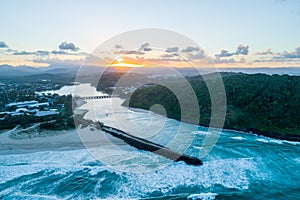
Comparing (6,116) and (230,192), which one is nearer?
(230,192)

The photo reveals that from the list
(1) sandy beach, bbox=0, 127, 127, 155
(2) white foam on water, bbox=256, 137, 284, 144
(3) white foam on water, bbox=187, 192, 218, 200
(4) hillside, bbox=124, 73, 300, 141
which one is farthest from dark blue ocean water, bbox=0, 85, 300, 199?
(4) hillside, bbox=124, 73, 300, 141

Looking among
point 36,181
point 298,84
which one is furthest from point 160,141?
point 298,84

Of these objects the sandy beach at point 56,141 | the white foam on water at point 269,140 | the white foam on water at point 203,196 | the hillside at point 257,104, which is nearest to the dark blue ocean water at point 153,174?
the white foam on water at point 203,196

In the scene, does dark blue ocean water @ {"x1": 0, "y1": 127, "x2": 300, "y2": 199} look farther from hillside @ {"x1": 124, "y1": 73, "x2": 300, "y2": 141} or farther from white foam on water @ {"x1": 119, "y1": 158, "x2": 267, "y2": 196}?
hillside @ {"x1": 124, "y1": 73, "x2": 300, "y2": 141}

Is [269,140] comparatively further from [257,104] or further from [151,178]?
[151,178]

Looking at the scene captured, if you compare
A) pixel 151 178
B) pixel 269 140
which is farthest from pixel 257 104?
pixel 151 178

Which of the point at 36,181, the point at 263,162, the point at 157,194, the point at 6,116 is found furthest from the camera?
the point at 6,116

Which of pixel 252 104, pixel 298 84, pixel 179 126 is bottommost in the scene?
pixel 179 126

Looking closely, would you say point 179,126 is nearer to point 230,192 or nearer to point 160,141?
point 160,141
